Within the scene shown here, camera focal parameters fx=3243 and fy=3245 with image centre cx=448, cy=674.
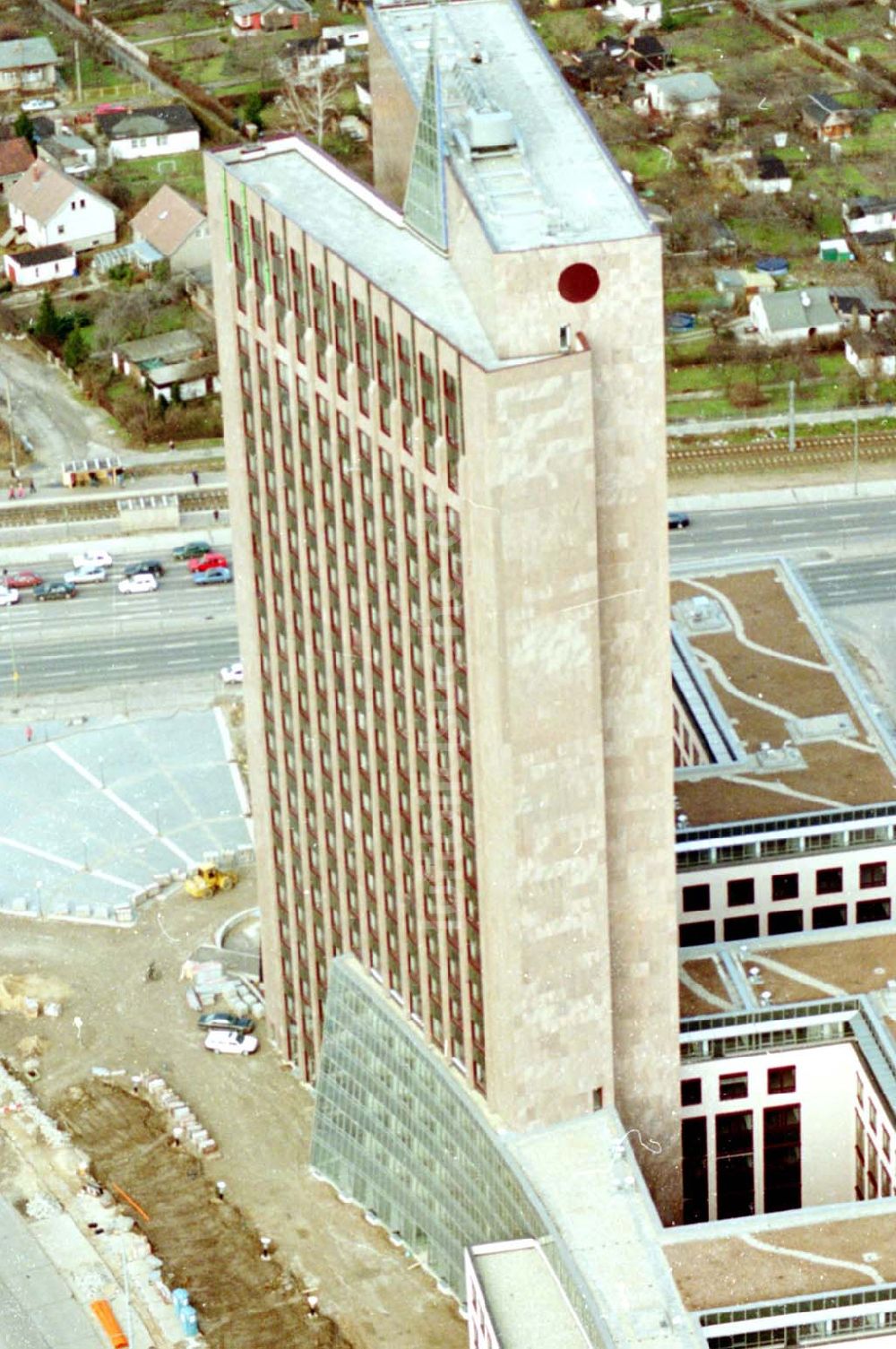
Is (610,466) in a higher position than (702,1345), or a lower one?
higher

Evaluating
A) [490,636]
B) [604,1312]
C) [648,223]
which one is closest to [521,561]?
[490,636]

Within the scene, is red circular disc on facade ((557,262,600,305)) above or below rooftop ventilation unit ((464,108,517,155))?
below

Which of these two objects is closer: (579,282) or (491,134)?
(579,282)

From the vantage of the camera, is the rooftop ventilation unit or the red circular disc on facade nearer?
the red circular disc on facade

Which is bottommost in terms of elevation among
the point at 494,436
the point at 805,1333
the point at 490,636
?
the point at 805,1333

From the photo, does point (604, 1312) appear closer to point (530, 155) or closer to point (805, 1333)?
point (805, 1333)
